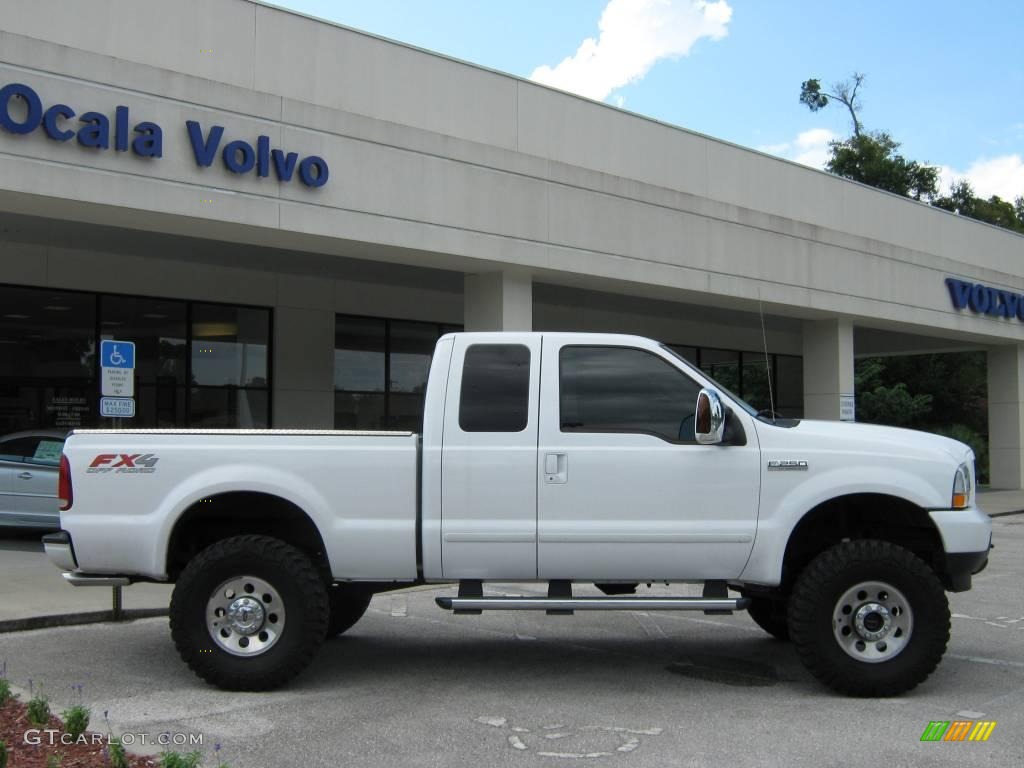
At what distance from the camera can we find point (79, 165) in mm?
11867

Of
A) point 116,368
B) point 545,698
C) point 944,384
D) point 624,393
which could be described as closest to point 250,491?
point 545,698

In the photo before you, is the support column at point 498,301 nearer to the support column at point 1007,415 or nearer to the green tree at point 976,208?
the support column at point 1007,415

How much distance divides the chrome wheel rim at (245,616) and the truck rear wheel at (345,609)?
4.62 feet

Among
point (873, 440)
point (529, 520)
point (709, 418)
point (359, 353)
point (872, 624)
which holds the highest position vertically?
point (359, 353)

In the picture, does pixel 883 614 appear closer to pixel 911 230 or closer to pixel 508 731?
pixel 508 731

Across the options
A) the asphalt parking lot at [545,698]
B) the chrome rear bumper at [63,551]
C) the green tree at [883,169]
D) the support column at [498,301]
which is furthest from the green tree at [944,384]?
the chrome rear bumper at [63,551]

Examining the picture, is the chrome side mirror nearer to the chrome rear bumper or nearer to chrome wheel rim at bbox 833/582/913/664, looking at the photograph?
chrome wheel rim at bbox 833/582/913/664

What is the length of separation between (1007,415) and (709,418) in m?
25.8

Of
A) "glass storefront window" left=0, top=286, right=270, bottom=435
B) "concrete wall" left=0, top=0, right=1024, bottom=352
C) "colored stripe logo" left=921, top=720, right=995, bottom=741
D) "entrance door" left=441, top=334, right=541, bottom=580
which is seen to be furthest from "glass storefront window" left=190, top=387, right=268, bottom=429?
"colored stripe logo" left=921, top=720, right=995, bottom=741

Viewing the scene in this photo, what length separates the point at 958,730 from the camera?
595 centimetres

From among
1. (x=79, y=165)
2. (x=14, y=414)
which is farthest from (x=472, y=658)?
(x=14, y=414)

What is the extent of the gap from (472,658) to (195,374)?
1186cm

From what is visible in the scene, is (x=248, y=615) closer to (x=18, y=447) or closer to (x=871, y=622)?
(x=871, y=622)

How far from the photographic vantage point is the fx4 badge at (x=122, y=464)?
6.78 meters
